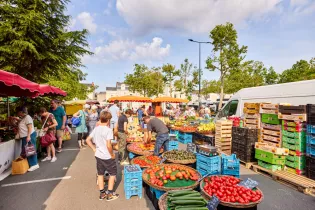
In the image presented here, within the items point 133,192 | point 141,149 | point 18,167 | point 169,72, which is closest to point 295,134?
point 141,149

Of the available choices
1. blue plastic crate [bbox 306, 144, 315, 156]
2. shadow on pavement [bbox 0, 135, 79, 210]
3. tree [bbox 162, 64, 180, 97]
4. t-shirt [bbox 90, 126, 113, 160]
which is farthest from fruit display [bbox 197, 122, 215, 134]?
tree [bbox 162, 64, 180, 97]

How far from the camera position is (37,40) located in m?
11.1

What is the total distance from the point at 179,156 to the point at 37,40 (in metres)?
10.7

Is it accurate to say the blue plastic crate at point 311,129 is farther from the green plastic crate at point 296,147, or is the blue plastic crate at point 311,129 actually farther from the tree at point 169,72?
the tree at point 169,72

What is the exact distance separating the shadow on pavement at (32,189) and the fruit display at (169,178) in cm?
226

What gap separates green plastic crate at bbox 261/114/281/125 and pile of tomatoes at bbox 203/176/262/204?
3.38 metres

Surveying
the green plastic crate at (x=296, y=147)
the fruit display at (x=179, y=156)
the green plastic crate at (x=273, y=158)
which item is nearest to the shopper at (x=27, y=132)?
the fruit display at (x=179, y=156)

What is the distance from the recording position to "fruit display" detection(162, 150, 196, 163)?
521 centimetres

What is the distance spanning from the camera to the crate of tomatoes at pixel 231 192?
313cm

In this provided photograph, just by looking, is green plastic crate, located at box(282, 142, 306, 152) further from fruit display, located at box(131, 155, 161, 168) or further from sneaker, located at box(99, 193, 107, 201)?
sneaker, located at box(99, 193, 107, 201)

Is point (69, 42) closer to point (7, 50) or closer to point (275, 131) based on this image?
point (7, 50)

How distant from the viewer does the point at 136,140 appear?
802cm

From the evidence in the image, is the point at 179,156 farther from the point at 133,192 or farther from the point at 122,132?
the point at 122,132

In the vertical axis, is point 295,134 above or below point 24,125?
below
